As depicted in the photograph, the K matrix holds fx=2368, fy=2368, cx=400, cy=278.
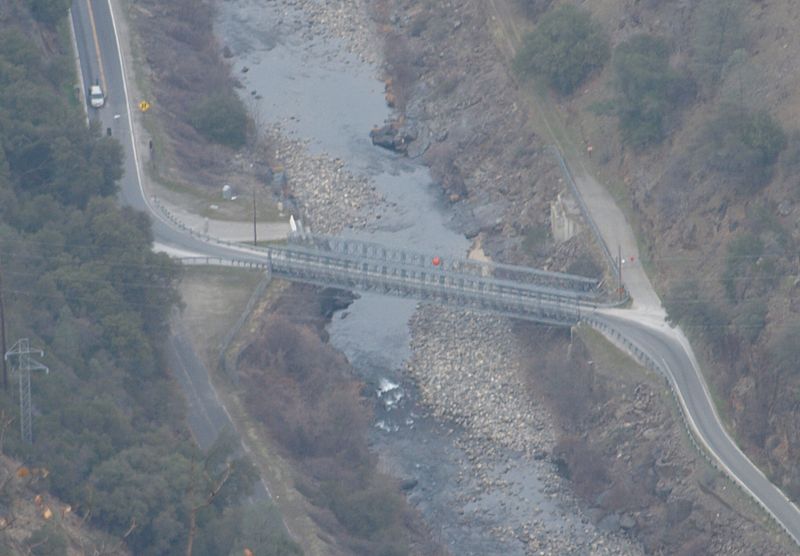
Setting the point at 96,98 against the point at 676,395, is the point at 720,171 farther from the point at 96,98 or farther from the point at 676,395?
the point at 96,98

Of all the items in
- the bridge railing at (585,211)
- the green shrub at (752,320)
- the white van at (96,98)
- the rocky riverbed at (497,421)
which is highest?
the green shrub at (752,320)

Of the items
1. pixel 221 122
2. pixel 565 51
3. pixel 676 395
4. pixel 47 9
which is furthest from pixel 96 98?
pixel 676 395

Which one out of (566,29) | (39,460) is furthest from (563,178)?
(39,460)

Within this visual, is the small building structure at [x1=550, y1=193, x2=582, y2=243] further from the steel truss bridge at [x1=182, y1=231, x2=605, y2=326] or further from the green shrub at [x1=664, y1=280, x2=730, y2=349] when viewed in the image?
the green shrub at [x1=664, y1=280, x2=730, y2=349]

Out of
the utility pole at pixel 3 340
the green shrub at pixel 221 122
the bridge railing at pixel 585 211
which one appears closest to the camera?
the utility pole at pixel 3 340

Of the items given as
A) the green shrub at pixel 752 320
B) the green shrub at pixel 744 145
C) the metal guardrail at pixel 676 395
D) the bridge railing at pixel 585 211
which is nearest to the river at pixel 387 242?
the metal guardrail at pixel 676 395

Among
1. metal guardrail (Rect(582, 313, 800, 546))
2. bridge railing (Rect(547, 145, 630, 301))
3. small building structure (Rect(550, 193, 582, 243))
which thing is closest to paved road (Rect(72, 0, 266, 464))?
small building structure (Rect(550, 193, 582, 243))

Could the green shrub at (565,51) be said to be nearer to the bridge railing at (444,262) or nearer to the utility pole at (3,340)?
the bridge railing at (444,262)
